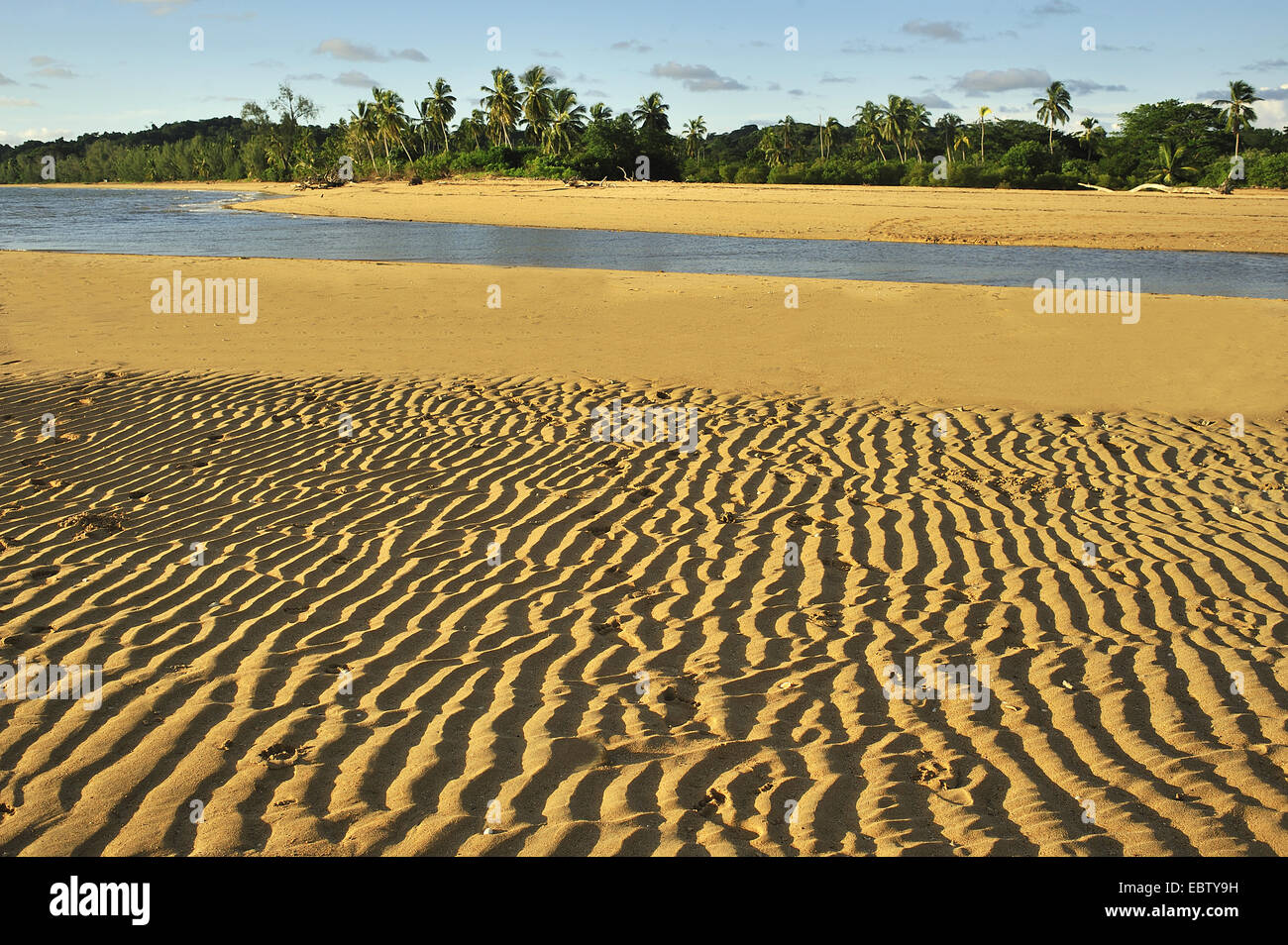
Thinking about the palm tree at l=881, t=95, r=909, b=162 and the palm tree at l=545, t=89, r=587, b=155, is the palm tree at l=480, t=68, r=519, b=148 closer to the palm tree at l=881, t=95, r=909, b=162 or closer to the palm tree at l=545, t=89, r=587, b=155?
the palm tree at l=545, t=89, r=587, b=155

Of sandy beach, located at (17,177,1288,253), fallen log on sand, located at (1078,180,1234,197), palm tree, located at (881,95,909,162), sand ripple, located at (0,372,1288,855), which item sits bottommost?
sand ripple, located at (0,372,1288,855)

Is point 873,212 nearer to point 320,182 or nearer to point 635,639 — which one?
point 635,639

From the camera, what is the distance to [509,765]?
3842mm

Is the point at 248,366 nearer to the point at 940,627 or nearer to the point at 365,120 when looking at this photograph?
the point at 940,627

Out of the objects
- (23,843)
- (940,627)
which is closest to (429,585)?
(23,843)

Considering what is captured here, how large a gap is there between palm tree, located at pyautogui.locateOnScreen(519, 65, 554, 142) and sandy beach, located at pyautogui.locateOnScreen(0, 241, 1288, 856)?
71555mm

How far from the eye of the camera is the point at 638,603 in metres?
5.34

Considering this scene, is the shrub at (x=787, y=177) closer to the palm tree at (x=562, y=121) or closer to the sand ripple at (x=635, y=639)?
the palm tree at (x=562, y=121)

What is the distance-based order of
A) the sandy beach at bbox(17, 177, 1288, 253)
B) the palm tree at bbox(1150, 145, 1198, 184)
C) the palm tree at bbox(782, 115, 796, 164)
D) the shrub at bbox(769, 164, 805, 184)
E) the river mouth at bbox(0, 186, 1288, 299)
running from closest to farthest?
the river mouth at bbox(0, 186, 1288, 299), the sandy beach at bbox(17, 177, 1288, 253), the palm tree at bbox(1150, 145, 1198, 184), the shrub at bbox(769, 164, 805, 184), the palm tree at bbox(782, 115, 796, 164)

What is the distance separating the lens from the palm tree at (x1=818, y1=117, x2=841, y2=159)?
8719cm

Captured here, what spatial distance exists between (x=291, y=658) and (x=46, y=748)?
1.07 metres

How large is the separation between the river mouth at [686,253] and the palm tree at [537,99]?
43334mm

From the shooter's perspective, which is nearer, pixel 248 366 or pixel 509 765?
pixel 509 765

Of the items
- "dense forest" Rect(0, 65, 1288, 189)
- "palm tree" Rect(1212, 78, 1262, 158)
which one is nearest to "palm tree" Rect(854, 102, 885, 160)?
"dense forest" Rect(0, 65, 1288, 189)
